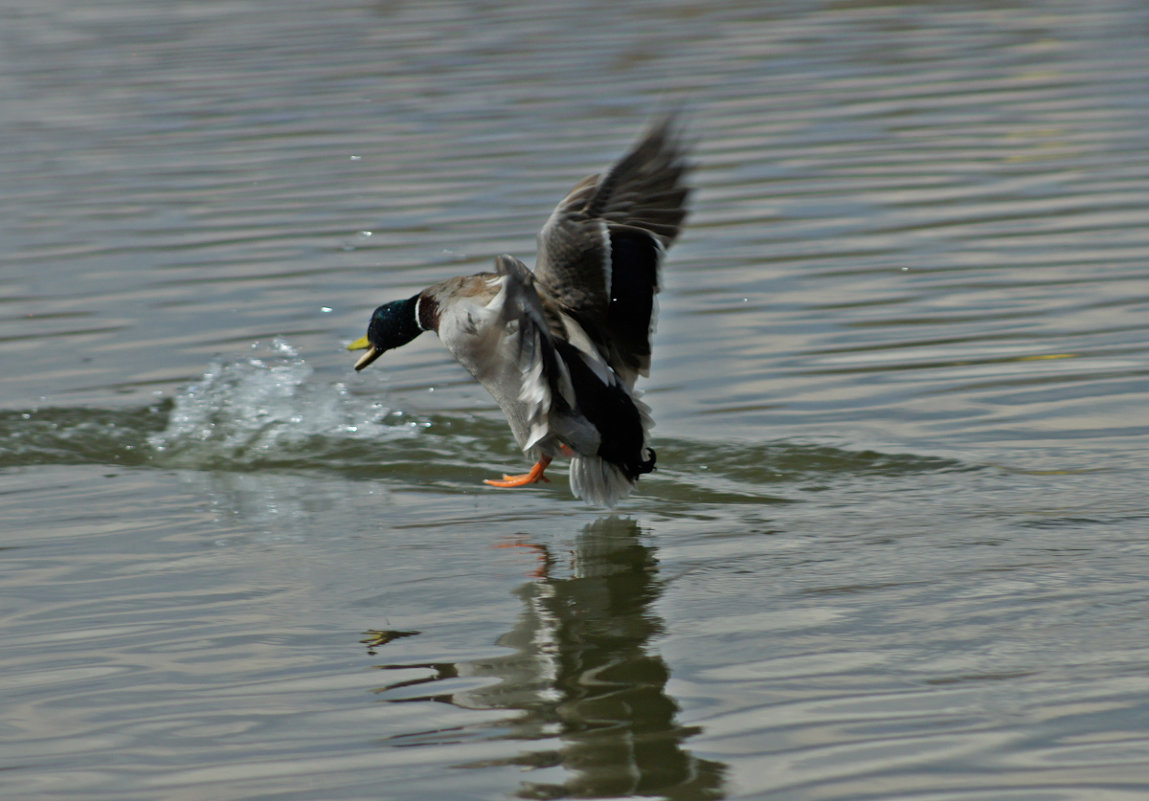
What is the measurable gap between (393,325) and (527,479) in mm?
723

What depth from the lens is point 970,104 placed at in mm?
12625

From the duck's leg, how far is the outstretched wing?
1.88 feet

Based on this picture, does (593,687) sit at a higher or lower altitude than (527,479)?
lower

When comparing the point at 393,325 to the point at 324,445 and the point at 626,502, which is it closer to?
the point at 626,502

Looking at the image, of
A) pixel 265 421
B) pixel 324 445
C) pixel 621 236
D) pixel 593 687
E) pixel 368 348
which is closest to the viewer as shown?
pixel 593 687

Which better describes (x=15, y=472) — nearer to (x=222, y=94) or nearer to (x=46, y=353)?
(x=46, y=353)

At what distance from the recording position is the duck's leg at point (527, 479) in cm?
588

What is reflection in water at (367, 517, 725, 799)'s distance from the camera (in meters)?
3.64

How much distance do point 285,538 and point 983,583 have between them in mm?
2315

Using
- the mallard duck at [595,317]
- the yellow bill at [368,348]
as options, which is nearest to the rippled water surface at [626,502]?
the mallard duck at [595,317]

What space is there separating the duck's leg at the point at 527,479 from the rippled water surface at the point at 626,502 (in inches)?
3.0

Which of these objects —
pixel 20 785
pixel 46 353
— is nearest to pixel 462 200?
pixel 46 353

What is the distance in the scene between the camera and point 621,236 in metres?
5.38

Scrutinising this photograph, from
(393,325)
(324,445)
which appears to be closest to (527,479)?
(393,325)
